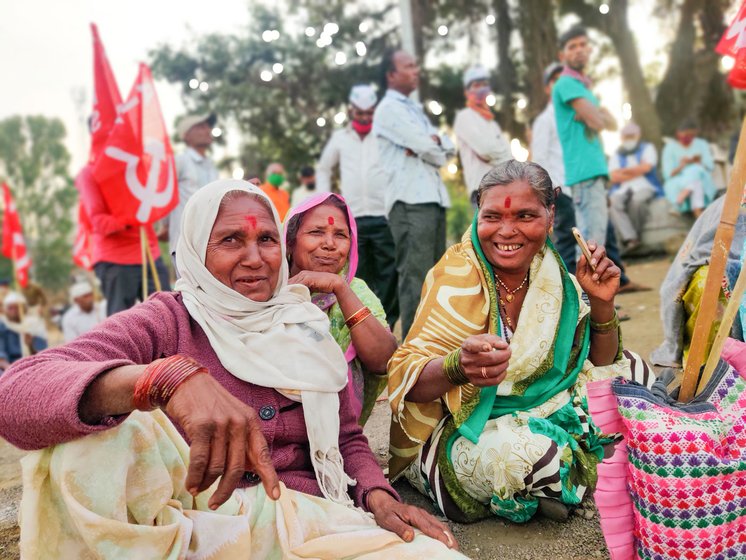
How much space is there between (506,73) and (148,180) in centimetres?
1180

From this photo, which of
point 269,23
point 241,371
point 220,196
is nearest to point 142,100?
point 220,196

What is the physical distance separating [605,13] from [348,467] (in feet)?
54.3

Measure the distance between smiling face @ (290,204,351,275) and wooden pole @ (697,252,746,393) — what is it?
157 cm

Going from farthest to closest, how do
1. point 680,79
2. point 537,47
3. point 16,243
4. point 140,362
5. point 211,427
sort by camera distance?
point 680,79, point 537,47, point 16,243, point 140,362, point 211,427

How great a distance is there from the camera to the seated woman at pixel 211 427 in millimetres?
1379

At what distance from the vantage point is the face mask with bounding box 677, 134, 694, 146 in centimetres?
980

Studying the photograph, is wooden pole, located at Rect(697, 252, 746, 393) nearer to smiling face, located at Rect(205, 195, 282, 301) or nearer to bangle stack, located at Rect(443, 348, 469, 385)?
bangle stack, located at Rect(443, 348, 469, 385)

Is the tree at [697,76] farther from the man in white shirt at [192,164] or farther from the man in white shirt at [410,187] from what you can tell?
the man in white shirt at [192,164]

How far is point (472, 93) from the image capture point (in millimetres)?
5469

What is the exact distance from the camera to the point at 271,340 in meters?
1.93

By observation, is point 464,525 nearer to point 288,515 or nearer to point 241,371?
point 288,515

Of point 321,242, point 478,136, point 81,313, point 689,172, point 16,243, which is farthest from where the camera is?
point 16,243

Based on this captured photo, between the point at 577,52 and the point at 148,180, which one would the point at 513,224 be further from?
the point at 148,180

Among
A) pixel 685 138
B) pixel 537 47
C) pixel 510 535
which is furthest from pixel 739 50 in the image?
pixel 537 47
